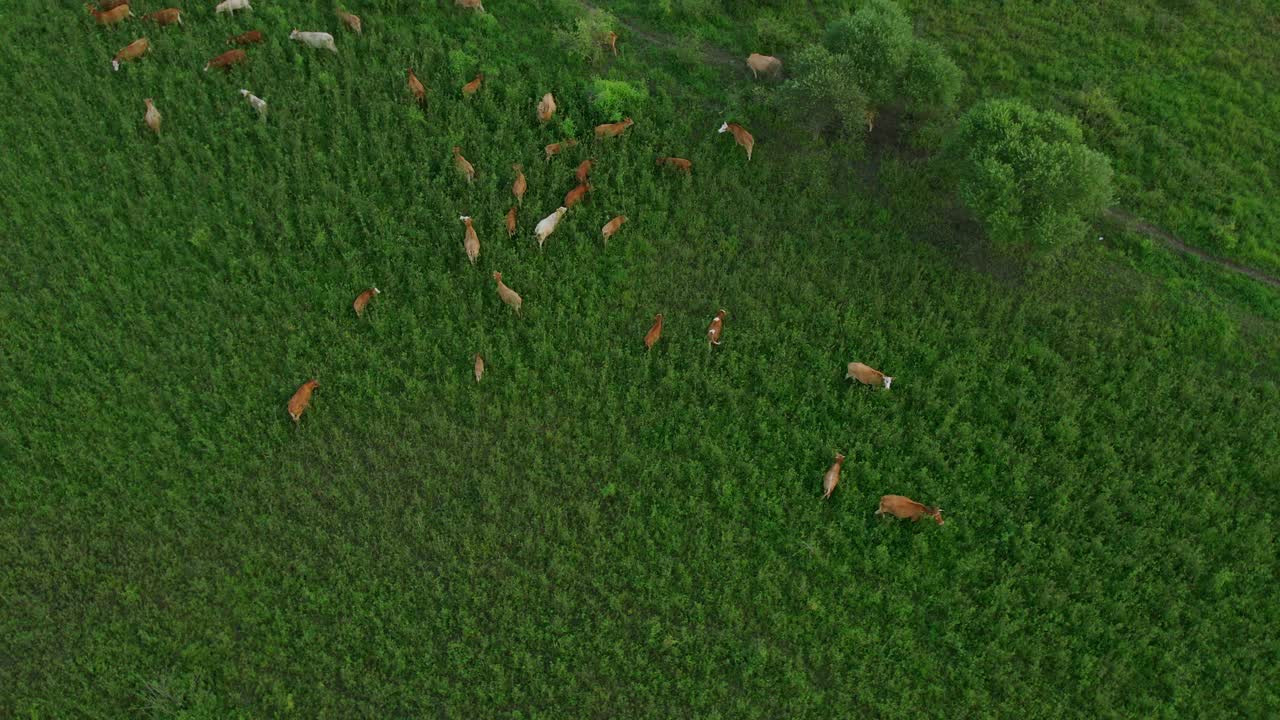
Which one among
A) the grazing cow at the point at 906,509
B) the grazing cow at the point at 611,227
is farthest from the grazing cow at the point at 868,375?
the grazing cow at the point at 611,227

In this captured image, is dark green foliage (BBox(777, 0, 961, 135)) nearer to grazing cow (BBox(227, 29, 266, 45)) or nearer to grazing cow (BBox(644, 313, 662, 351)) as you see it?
grazing cow (BBox(644, 313, 662, 351))

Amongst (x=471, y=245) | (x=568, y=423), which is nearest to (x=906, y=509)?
(x=568, y=423)

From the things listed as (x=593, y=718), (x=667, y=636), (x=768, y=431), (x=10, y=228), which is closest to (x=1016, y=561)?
(x=768, y=431)

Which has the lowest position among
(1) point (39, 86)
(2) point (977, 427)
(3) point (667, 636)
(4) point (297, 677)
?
(4) point (297, 677)

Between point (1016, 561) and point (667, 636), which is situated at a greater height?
point (1016, 561)

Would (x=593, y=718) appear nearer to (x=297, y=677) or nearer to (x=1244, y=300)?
(x=297, y=677)

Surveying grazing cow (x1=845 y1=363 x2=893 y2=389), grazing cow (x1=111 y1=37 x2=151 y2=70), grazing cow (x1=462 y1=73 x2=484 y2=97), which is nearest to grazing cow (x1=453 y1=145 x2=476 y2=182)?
grazing cow (x1=462 y1=73 x2=484 y2=97)
